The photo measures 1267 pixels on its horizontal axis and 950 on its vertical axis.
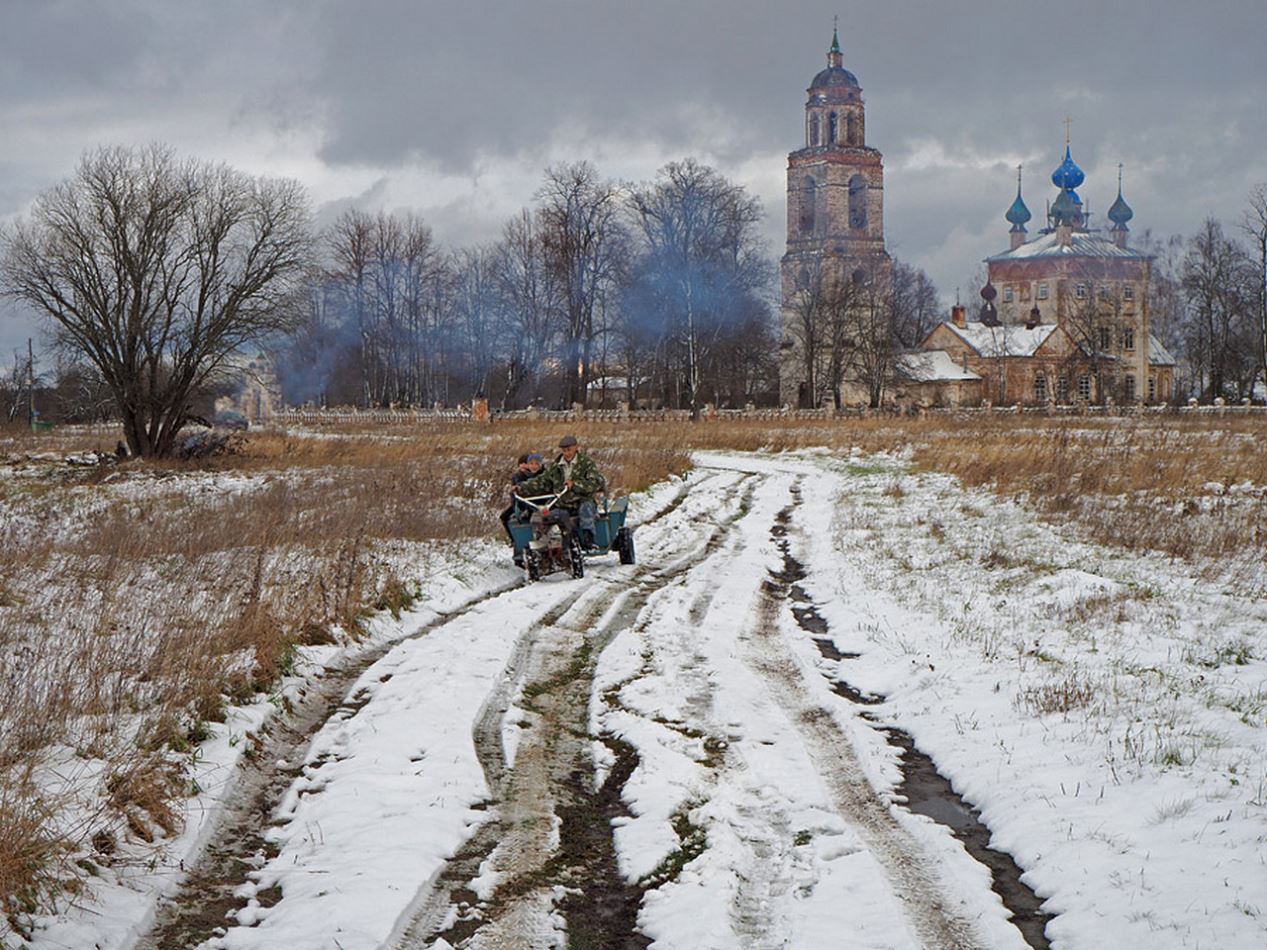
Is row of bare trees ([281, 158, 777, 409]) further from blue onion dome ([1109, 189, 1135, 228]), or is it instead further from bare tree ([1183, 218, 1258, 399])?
blue onion dome ([1109, 189, 1135, 228])

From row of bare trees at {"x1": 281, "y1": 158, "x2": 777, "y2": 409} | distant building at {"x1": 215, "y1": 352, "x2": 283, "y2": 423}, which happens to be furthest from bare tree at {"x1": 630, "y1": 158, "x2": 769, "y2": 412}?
distant building at {"x1": 215, "y1": 352, "x2": 283, "y2": 423}

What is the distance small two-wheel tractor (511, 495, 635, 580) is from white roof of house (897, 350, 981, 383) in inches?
2543

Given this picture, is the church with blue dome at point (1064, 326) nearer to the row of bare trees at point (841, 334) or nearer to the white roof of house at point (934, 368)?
the white roof of house at point (934, 368)

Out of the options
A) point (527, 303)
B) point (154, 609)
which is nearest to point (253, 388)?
point (527, 303)

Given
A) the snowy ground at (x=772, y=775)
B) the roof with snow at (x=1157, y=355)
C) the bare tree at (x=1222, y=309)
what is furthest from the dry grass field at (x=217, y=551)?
the roof with snow at (x=1157, y=355)

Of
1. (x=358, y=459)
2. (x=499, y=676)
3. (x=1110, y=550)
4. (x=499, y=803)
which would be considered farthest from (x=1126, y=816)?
(x=358, y=459)

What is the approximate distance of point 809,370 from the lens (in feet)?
213

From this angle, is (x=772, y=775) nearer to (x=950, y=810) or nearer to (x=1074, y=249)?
(x=950, y=810)

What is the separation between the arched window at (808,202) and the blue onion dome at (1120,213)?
3588cm

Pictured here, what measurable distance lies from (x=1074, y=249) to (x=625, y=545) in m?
85.2

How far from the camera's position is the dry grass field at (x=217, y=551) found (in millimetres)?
5402

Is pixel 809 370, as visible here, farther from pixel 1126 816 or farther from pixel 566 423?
pixel 1126 816

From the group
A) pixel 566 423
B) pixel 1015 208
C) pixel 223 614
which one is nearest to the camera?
pixel 223 614

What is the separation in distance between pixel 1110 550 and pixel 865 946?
926cm
